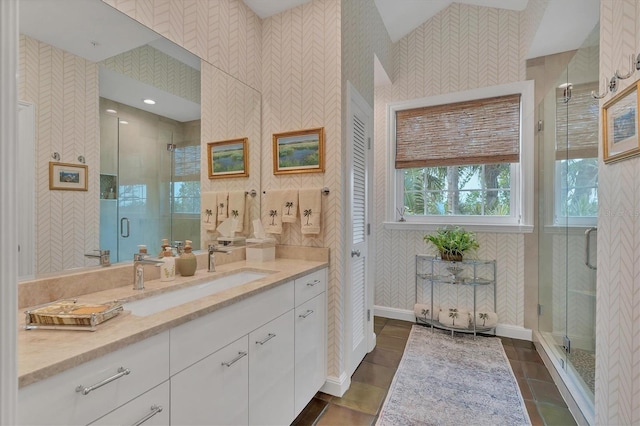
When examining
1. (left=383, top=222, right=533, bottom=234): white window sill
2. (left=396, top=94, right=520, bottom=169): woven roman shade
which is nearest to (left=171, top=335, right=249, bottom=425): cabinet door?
(left=383, top=222, right=533, bottom=234): white window sill

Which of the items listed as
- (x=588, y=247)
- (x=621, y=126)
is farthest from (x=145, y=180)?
(x=588, y=247)

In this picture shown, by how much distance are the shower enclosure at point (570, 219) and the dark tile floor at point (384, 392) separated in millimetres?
132

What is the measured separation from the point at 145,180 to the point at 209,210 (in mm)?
487

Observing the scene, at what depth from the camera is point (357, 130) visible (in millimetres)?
2338

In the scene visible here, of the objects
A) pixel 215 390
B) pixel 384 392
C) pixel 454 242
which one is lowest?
pixel 384 392

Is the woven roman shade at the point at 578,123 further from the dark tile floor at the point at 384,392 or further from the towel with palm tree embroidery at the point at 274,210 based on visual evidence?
the towel with palm tree embroidery at the point at 274,210

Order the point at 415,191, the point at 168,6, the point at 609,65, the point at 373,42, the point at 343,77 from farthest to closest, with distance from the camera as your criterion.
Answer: the point at 415,191 → the point at 373,42 → the point at 343,77 → the point at 168,6 → the point at 609,65

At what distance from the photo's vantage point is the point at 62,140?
1.20 meters

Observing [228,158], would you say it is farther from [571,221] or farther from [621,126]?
[571,221]

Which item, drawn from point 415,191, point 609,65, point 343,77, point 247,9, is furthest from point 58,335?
point 415,191

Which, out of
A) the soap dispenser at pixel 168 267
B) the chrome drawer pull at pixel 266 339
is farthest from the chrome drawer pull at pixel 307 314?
the soap dispenser at pixel 168 267

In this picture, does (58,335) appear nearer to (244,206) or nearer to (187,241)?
(187,241)

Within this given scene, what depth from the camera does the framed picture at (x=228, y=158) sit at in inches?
78.0

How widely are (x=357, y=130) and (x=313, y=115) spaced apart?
0.42 metres
